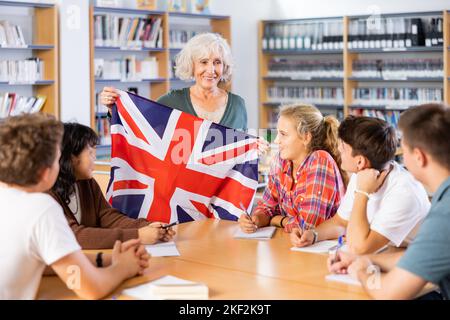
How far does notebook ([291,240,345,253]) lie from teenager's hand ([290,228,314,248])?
18mm

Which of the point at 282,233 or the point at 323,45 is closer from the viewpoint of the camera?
the point at 282,233

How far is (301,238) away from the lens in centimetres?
287

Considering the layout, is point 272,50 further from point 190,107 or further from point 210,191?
point 210,191

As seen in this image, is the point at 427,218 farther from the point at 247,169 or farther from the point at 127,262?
the point at 247,169

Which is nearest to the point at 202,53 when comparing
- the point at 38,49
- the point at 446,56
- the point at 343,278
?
the point at 343,278

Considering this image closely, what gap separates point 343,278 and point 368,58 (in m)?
7.45

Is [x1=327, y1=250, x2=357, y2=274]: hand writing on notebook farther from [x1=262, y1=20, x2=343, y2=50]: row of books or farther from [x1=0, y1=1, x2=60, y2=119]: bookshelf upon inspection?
[x1=262, y1=20, x2=343, y2=50]: row of books

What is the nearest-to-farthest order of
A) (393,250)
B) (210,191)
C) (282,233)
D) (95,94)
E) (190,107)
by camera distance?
1. (393,250)
2. (282,233)
3. (210,191)
4. (190,107)
5. (95,94)

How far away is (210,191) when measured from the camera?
3576 mm

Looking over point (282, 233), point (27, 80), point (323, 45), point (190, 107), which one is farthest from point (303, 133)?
point (323, 45)

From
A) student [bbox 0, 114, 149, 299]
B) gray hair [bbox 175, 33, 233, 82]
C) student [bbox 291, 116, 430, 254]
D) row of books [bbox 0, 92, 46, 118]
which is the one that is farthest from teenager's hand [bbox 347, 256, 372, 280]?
row of books [bbox 0, 92, 46, 118]

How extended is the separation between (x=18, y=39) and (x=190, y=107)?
3930mm

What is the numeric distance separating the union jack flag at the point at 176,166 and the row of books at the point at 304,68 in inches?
242

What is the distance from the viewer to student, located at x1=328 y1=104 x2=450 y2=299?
80.3 inches
